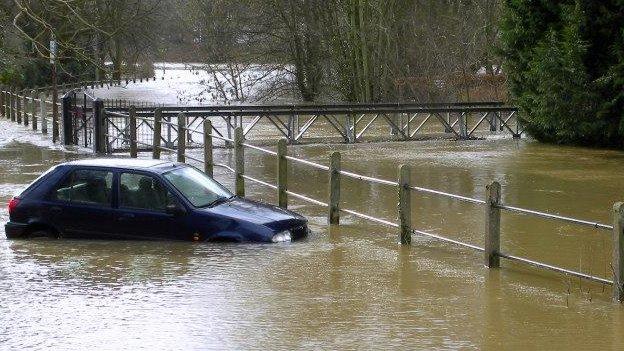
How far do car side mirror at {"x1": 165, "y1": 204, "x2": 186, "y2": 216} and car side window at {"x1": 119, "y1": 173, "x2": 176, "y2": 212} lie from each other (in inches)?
5.1

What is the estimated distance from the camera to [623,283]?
404 inches

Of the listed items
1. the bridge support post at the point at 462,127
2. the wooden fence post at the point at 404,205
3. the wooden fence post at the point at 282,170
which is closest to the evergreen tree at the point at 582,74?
the bridge support post at the point at 462,127

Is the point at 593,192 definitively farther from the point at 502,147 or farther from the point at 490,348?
the point at 490,348

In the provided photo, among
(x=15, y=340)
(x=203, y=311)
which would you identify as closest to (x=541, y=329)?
(x=203, y=311)

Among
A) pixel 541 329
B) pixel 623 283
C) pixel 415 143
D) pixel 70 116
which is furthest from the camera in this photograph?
Answer: pixel 415 143

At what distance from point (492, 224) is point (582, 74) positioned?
62.1 ft

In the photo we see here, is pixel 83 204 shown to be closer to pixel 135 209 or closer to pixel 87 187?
pixel 87 187

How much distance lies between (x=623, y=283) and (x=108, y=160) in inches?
284

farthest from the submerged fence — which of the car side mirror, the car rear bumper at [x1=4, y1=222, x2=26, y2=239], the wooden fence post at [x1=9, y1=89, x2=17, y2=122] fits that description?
the wooden fence post at [x1=9, y1=89, x2=17, y2=122]

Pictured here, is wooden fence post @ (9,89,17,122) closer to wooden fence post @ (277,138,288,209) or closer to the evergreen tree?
the evergreen tree

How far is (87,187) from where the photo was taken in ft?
46.3

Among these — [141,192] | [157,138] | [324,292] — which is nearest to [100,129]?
[157,138]

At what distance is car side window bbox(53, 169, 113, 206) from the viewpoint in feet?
46.0

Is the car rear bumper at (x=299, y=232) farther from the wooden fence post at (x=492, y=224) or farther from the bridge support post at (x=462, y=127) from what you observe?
the bridge support post at (x=462, y=127)
